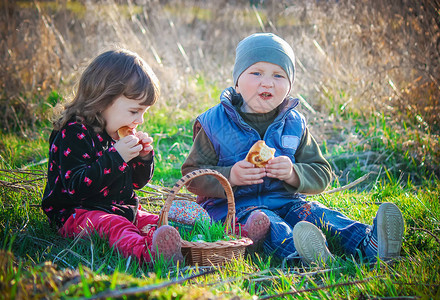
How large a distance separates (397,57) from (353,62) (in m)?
0.68

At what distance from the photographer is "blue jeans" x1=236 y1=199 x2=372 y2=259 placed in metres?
2.73

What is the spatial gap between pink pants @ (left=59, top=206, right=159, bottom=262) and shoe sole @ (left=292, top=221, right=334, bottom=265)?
830mm

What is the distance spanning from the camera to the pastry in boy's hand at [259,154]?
9.27 feet

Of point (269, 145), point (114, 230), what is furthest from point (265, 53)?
point (114, 230)

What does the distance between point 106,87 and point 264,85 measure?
41.7 inches

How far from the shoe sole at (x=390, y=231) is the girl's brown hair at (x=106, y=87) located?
63.5 inches

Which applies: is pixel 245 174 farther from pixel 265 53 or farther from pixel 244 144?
pixel 265 53

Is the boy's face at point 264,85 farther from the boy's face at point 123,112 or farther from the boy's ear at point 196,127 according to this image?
the boy's face at point 123,112

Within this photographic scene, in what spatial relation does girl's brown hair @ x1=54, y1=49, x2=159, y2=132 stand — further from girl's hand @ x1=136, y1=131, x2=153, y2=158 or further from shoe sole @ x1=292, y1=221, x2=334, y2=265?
shoe sole @ x1=292, y1=221, x2=334, y2=265

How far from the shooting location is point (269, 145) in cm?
316

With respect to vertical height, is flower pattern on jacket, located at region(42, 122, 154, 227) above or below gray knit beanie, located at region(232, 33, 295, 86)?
below

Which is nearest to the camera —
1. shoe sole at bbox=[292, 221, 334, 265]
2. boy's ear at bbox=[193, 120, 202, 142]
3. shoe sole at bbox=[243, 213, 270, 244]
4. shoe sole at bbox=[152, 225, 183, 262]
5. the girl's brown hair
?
shoe sole at bbox=[152, 225, 183, 262]

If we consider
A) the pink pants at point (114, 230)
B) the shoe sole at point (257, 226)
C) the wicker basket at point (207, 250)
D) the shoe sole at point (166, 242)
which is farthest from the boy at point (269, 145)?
the shoe sole at point (166, 242)

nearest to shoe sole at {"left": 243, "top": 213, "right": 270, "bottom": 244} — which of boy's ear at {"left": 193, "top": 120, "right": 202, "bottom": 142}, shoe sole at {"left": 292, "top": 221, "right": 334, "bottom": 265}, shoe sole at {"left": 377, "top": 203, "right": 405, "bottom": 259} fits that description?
shoe sole at {"left": 292, "top": 221, "right": 334, "bottom": 265}
